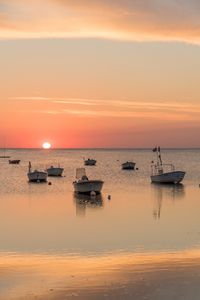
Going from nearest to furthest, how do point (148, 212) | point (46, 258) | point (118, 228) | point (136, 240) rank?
point (46, 258) < point (136, 240) < point (118, 228) < point (148, 212)

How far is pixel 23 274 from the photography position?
2173cm

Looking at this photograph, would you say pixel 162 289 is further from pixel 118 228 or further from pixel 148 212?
pixel 148 212

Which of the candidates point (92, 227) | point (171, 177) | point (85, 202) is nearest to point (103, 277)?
point (92, 227)

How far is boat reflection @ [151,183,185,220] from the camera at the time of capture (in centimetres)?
5253

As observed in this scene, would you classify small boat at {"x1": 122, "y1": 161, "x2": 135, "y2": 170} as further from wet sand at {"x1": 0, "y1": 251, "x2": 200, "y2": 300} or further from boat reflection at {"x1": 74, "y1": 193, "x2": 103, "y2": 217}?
wet sand at {"x1": 0, "y1": 251, "x2": 200, "y2": 300}

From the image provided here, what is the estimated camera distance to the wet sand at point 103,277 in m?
17.9

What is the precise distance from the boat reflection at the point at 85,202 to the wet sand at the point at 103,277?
21.6 metres

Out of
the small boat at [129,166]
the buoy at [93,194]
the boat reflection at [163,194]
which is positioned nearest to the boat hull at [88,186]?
the buoy at [93,194]

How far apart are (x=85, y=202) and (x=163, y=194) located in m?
15.1

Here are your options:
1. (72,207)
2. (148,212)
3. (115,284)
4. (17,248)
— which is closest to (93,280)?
(115,284)

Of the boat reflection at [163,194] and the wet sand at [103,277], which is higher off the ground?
the boat reflection at [163,194]

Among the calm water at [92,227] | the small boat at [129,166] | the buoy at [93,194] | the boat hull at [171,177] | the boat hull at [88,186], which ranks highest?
the small boat at [129,166]

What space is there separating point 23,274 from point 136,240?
11.6 meters

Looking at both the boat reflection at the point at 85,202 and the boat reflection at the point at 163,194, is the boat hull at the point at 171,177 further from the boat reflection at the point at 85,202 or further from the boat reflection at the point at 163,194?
the boat reflection at the point at 85,202
